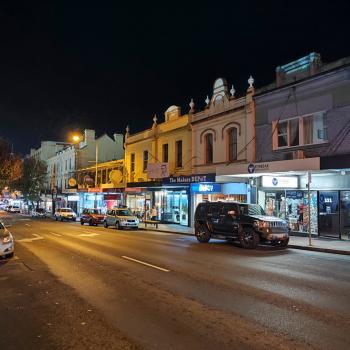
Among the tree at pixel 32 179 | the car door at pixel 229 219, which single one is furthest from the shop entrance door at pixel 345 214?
the tree at pixel 32 179

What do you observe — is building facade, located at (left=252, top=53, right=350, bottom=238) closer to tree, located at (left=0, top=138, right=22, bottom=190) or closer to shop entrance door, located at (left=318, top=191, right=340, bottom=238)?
shop entrance door, located at (left=318, top=191, right=340, bottom=238)

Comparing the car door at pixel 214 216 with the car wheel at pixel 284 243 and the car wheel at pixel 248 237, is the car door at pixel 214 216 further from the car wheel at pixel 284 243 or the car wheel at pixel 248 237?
the car wheel at pixel 284 243

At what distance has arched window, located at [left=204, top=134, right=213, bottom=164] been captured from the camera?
29.5 metres

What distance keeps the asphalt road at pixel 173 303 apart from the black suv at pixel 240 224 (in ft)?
9.80

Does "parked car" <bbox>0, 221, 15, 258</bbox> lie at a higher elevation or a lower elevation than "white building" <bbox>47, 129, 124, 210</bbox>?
lower

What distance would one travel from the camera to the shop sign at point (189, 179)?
26.6 m

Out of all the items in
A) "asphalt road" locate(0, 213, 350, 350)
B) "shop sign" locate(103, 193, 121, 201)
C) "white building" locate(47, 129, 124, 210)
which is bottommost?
"asphalt road" locate(0, 213, 350, 350)

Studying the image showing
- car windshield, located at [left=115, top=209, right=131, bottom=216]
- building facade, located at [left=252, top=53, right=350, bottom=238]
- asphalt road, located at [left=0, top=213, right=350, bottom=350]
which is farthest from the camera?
car windshield, located at [left=115, top=209, right=131, bottom=216]

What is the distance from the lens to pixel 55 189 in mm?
60125

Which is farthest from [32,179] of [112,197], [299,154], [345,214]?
[345,214]

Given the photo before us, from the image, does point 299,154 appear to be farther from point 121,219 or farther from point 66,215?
point 66,215

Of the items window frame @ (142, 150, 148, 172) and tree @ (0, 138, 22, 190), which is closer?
tree @ (0, 138, 22, 190)

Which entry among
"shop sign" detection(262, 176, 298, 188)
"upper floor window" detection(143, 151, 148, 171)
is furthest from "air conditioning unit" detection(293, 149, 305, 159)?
"upper floor window" detection(143, 151, 148, 171)

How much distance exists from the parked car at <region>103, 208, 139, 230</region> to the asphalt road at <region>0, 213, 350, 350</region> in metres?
15.8
